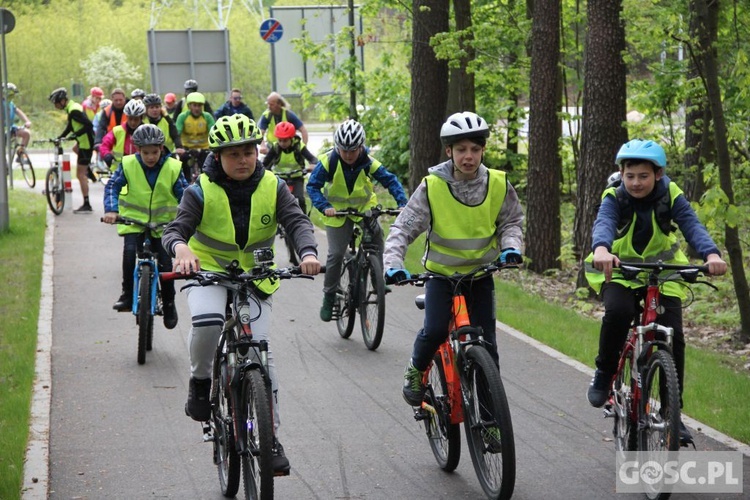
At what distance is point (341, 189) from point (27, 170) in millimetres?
18672

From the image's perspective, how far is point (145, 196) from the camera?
10.7m

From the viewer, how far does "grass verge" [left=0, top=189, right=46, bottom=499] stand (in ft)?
23.7

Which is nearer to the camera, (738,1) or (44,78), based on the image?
(738,1)

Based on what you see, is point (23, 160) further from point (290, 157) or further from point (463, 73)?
point (290, 157)

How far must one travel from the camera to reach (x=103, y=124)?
64.7 feet

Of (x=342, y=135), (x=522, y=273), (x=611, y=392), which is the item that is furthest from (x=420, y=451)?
(x=522, y=273)

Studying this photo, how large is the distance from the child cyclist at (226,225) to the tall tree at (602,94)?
7.85m

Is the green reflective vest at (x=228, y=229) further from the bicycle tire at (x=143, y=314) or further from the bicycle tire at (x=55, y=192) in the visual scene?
the bicycle tire at (x=55, y=192)

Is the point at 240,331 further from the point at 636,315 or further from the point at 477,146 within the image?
the point at 636,315

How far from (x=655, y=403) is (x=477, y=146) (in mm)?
1712

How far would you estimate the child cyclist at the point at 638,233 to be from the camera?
6496 millimetres

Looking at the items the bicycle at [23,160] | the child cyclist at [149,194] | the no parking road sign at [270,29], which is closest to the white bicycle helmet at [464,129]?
the child cyclist at [149,194]

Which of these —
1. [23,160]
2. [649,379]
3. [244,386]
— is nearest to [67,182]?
[23,160]

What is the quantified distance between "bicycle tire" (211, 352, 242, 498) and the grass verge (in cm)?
111
